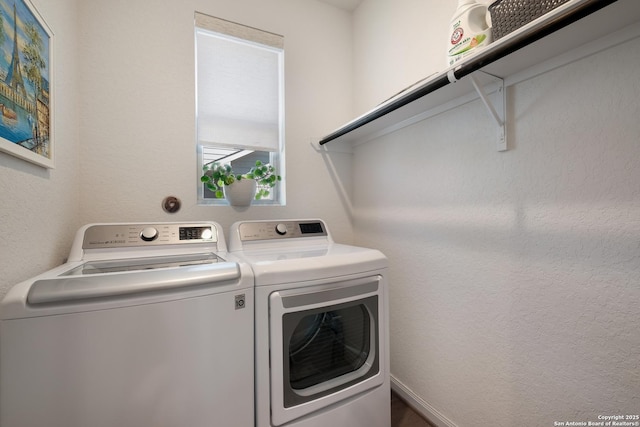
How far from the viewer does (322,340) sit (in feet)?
3.78

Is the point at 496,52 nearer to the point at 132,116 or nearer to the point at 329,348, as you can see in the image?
the point at 329,348

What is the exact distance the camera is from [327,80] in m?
2.09

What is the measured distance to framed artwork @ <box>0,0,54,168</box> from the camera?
30.5 inches

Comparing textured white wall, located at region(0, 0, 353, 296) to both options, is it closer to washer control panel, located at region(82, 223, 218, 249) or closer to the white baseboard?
washer control panel, located at region(82, 223, 218, 249)

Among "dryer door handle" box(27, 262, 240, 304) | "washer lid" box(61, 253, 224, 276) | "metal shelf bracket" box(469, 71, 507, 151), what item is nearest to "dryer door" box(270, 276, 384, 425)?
"dryer door handle" box(27, 262, 240, 304)

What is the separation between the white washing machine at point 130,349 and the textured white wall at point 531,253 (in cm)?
105

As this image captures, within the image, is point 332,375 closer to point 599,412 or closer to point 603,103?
point 599,412

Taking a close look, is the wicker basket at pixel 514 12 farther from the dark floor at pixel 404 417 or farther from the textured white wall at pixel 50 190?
the dark floor at pixel 404 417

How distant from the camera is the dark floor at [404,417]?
4.73 feet

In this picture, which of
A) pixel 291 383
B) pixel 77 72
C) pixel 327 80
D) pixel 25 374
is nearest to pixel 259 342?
pixel 291 383

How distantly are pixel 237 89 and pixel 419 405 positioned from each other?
2.36 m

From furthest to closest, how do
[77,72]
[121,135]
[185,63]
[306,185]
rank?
1. [306,185]
2. [185,63]
3. [121,135]
4. [77,72]

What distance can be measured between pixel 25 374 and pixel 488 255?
162 cm

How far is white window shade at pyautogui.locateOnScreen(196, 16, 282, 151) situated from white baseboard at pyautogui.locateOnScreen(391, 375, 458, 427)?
185cm
